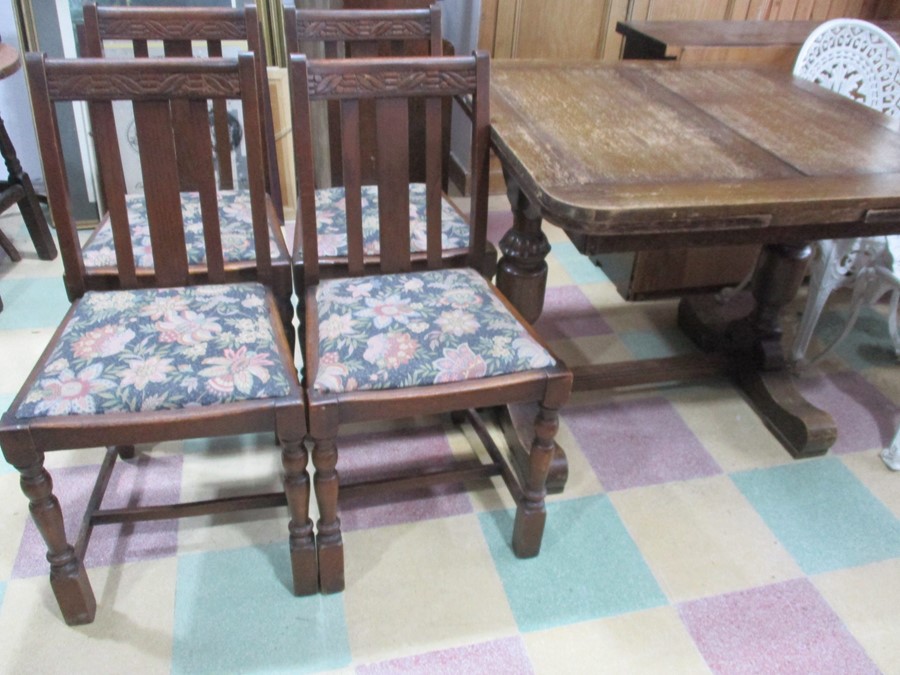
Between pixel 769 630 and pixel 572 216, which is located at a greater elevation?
pixel 572 216

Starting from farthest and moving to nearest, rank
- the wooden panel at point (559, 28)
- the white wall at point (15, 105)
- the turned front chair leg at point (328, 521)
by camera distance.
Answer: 1. the wooden panel at point (559, 28)
2. the white wall at point (15, 105)
3. the turned front chair leg at point (328, 521)

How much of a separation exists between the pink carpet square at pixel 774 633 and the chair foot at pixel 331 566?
26.9 inches

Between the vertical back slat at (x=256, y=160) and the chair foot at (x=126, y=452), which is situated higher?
the vertical back slat at (x=256, y=160)

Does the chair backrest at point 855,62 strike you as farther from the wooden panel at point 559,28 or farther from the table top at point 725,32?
the wooden panel at point 559,28

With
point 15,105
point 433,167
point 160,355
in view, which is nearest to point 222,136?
point 433,167

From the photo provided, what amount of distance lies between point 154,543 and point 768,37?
247cm

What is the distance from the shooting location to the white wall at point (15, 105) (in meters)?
2.66

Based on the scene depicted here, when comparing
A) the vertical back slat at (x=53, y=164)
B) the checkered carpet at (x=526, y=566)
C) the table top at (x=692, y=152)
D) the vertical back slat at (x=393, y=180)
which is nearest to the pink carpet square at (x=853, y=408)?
the checkered carpet at (x=526, y=566)

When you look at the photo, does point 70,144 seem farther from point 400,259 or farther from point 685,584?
point 685,584

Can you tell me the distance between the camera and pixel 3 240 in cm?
255

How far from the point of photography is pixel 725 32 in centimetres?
256

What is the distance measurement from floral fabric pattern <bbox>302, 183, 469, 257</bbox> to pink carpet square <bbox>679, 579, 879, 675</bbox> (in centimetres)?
95

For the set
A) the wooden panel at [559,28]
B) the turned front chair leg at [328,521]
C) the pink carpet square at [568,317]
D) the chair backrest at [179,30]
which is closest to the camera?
the turned front chair leg at [328,521]

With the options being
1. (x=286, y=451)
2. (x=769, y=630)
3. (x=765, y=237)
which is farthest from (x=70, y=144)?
(x=769, y=630)
